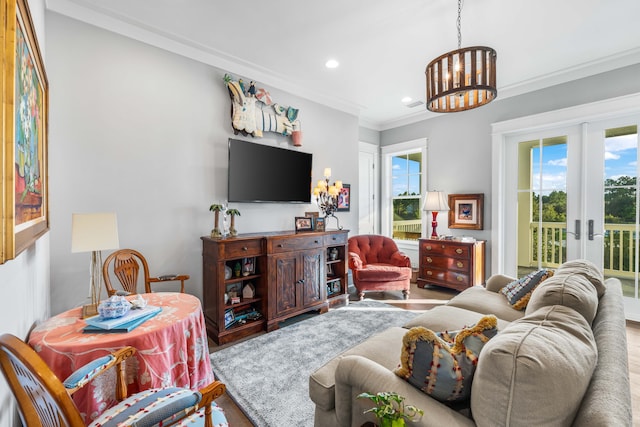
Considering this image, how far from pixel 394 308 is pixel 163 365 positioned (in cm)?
284

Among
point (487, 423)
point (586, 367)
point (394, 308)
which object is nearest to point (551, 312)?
point (586, 367)

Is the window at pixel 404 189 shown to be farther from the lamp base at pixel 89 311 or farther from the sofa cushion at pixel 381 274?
the lamp base at pixel 89 311

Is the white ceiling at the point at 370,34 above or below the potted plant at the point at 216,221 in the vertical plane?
above

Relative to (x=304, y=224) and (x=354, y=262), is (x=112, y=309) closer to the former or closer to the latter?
(x=304, y=224)

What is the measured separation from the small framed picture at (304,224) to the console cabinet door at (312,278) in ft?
1.09

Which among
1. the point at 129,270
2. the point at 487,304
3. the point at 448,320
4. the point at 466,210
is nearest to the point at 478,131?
the point at 466,210

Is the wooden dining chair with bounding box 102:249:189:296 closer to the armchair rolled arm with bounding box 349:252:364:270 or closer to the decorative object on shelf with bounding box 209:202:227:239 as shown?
the decorative object on shelf with bounding box 209:202:227:239

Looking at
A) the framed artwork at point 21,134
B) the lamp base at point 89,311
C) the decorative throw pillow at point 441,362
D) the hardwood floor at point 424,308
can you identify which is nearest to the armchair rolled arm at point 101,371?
the lamp base at point 89,311

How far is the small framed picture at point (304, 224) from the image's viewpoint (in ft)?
11.9

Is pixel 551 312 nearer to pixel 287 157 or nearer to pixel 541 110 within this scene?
pixel 287 157

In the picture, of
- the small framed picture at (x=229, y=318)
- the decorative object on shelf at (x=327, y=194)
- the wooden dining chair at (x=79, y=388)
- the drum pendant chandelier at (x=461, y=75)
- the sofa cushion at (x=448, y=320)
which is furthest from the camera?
Answer: the decorative object on shelf at (x=327, y=194)

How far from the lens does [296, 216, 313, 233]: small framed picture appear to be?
11.9 feet

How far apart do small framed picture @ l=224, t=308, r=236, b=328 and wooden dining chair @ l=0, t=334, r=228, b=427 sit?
1.42 meters

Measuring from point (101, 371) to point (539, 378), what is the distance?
1588 mm
